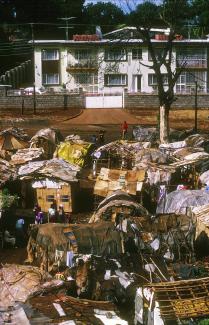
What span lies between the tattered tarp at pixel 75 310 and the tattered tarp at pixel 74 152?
18.6 metres

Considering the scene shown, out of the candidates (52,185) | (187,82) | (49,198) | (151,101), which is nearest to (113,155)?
(52,185)

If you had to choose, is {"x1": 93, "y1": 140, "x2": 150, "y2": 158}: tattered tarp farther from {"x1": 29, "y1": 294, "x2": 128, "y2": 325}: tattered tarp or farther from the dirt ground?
{"x1": 29, "y1": 294, "x2": 128, "y2": 325}: tattered tarp

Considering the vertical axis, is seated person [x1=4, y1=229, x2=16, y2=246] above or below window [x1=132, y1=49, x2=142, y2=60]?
below

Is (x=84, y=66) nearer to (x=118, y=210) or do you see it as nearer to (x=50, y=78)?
(x=50, y=78)

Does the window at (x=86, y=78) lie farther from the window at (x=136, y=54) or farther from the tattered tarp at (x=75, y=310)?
the tattered tarp at (x=75, y=310)

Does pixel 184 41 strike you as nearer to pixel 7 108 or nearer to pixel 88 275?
pixel 7 108

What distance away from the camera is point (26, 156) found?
32312 millimetres

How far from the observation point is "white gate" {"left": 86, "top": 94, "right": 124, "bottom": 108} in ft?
187

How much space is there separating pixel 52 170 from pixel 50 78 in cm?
3760

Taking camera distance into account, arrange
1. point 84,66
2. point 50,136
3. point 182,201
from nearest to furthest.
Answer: point 182,201 < point 50,136 < point 84,66

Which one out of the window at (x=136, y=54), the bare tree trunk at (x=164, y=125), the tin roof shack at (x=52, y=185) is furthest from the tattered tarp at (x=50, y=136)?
the window at (x=136, y=54)

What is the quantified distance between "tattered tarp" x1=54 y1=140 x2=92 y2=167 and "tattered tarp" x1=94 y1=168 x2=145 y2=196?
19.9 feet

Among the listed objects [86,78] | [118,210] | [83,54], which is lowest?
[118,210]

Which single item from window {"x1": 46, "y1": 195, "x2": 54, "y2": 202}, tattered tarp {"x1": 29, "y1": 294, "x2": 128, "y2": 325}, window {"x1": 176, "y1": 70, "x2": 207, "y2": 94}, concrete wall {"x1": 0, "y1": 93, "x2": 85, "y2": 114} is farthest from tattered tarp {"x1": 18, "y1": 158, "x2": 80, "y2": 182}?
window {"x1": 176, "y1": 70, "x2": 207, "y2": 94}
